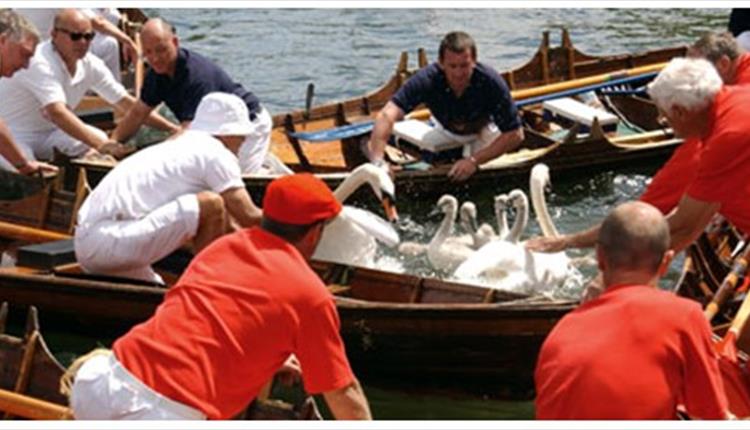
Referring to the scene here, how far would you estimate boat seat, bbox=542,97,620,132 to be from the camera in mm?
12227

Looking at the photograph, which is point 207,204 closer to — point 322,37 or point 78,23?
point 78,23

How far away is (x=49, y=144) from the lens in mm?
10875

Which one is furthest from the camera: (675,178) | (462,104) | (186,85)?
(462,104)

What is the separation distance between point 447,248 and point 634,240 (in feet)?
14.9

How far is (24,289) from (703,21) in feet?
47.7

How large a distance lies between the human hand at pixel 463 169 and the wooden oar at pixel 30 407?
17.4 ft

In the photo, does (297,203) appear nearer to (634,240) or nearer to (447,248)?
(634,240)

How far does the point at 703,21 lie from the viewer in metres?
20.9

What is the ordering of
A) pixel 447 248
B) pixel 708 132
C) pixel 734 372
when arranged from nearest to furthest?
pixel 734 372 < pixel 708 132 < pixel 447 248

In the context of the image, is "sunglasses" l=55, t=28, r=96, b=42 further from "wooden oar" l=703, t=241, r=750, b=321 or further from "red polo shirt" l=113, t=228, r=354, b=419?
"red polo shirt" l=113, t=228, r=354, b=419

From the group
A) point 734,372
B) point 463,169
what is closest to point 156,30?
point 463,169

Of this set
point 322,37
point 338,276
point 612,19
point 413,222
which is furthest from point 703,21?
point 338,276

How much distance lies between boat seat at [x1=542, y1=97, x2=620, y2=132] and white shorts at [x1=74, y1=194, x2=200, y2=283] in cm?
516

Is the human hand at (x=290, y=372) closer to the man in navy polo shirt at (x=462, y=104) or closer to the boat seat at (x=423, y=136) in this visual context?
the man in navy polo shirt at (x=462, y=104)
